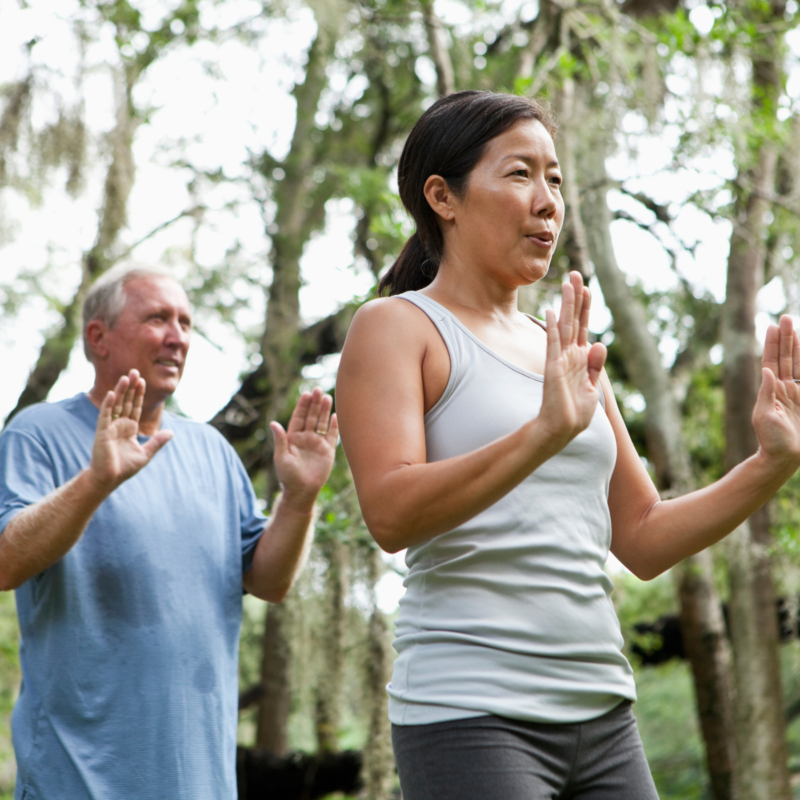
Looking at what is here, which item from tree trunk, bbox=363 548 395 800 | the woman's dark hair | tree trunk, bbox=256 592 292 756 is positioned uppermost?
the woman's dark hair

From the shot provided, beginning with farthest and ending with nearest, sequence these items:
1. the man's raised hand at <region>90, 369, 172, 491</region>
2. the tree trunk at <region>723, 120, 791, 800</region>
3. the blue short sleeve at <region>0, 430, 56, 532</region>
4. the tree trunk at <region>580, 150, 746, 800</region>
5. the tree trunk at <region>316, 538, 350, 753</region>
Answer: the tree trunk at <region>580, 150, 746, 800</region>
the tree trunk at <region>723, 120, 791, 800</region>
the tree trunk at <region>316, 538, 350, 753</region>
the blue short sleeve at <region>0, 430, 56, 532</region>
the man's raised hand at <region>90, 369, 172, 491</region>

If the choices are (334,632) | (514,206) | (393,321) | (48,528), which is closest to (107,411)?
(48,528)

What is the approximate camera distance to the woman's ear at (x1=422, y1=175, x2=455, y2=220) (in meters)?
1.27

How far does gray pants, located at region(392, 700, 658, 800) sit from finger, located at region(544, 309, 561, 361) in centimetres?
41

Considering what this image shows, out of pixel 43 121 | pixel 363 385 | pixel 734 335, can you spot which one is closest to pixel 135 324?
pixel 363 385

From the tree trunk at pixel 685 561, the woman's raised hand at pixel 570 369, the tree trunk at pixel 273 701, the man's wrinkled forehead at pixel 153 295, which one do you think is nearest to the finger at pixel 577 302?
the woman's raised hand at pixel 570 369

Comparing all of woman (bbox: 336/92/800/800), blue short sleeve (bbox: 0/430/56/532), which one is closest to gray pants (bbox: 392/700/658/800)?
woman (bbox: 336/92/800/800)

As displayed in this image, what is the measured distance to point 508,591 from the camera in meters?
1.06

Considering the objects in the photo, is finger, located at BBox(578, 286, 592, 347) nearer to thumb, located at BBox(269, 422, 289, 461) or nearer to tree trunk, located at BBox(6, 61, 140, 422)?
thumb, located at BBox(269, 422, 289, 461)

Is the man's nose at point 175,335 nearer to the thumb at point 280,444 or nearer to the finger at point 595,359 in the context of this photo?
the thumb at point 280,444

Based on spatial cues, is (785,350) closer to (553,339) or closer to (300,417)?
(553,339)

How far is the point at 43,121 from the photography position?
4.41m

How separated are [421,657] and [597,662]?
0.70 ft

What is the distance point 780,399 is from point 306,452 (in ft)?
3.40
